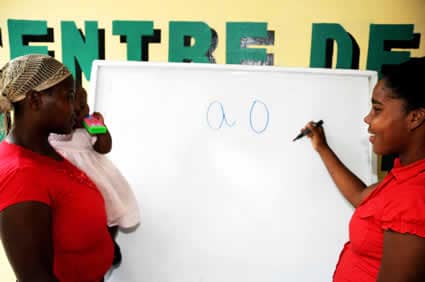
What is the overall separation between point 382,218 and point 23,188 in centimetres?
81

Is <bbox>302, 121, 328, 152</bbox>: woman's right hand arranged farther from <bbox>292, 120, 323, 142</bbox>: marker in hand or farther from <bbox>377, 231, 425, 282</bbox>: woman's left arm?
<bbox>377, 231, 425, 282</bbox>: woman's left arm

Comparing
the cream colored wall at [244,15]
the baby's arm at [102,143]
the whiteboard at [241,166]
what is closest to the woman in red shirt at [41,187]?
the baby's arm at [102,143]

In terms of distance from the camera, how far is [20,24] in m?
1.54

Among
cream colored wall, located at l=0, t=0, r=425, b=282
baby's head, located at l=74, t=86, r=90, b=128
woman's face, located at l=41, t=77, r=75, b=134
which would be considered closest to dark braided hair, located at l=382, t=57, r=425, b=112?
cream colored wall, located at l=0, t=0, r=425, b=282

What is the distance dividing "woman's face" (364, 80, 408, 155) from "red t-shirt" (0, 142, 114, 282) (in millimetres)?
776

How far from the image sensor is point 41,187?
81cm

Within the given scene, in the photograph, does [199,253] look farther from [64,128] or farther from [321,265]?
[64,128]

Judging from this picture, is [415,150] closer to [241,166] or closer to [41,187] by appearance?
[241,166]

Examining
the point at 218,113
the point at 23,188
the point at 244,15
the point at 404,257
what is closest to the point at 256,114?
the point at 218,113

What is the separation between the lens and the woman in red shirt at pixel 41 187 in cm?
77

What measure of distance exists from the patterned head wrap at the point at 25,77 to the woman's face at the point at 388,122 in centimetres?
80

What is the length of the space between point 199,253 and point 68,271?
499mm

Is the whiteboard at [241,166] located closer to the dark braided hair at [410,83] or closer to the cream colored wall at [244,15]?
the cream colored wall at [244,15]

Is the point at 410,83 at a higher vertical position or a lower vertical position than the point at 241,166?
higher
